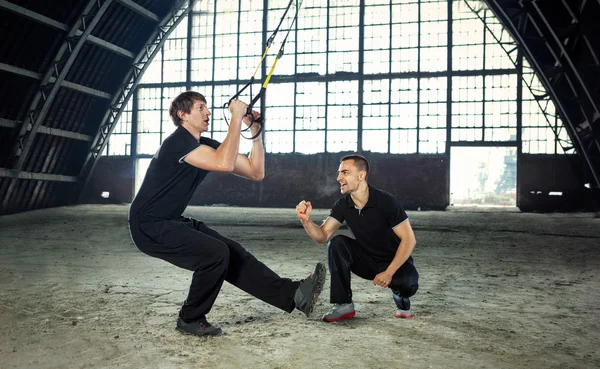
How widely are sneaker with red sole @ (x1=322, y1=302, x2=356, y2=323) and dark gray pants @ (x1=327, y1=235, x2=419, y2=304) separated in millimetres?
40

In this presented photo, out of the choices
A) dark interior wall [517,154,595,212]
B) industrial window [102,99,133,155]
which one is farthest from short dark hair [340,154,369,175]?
→ industrial window [102,99,133,155]

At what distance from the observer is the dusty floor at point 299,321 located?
3.15 metres

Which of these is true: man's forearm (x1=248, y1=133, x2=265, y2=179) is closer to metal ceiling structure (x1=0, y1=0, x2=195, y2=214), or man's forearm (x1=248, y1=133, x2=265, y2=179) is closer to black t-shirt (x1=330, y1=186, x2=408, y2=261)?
black t-shirt (x1=330, y1=186, x2=408, y2=261)

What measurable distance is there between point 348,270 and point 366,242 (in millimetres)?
293

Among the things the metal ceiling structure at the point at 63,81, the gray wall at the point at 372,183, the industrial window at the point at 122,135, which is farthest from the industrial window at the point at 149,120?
the metal ceiling structure at the point at 63,81

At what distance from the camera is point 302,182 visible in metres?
27.7

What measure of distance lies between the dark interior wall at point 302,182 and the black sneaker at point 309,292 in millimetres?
22811

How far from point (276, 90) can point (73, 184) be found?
37.8 feet

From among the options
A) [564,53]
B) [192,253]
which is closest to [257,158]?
[192,253]

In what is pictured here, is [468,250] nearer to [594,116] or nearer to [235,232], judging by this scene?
[235,232]

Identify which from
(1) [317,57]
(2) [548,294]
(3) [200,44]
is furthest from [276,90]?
(2) [548,294]

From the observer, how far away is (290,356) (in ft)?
10.5

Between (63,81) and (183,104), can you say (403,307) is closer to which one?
(183,104)

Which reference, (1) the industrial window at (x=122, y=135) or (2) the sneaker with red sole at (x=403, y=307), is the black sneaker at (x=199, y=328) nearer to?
(2) the sneaker with red sole at (x=403, y=307)
